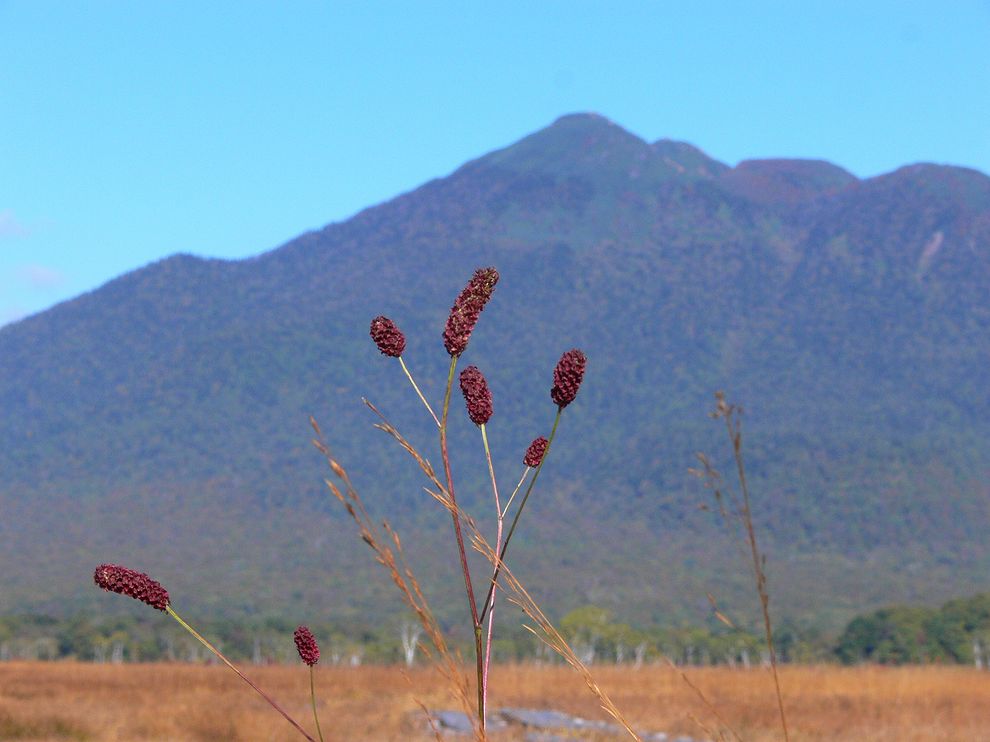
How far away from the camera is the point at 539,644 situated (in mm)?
36875

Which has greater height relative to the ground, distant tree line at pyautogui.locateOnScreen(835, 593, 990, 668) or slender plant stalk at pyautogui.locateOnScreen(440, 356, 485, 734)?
slender plant stalk at pyautogui.locateOnScreen(440, 356, 485, 734)

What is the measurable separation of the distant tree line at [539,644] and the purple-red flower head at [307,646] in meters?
34.5

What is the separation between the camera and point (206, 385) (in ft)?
615

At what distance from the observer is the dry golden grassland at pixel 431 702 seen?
1120 cm

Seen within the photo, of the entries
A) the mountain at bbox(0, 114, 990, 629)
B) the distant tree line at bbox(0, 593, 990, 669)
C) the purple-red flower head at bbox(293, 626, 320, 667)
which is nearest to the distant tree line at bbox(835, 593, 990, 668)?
the distant tree line at bbox(0, 593, 990, 669)

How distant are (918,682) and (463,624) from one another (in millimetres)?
66372

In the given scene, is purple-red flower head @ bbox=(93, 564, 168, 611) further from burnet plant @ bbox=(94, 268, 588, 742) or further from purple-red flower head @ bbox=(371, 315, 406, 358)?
purple-red flower head @ bbox=(371, 315, 406, 358)

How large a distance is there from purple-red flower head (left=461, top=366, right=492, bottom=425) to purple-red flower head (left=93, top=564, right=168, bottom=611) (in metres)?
0.48

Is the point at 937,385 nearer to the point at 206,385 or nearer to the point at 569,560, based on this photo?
the point at 569,560

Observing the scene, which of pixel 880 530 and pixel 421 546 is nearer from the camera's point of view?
pixel 421 546

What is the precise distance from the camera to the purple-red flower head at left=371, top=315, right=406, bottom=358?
5.40ft

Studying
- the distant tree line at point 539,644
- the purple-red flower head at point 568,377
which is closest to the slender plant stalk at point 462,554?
the purple-red flower head at point 568,377

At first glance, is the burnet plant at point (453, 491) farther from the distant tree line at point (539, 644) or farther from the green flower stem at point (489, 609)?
the distant tree line at point (539, 644)

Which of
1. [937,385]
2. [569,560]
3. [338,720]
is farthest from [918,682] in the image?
[937,385]
